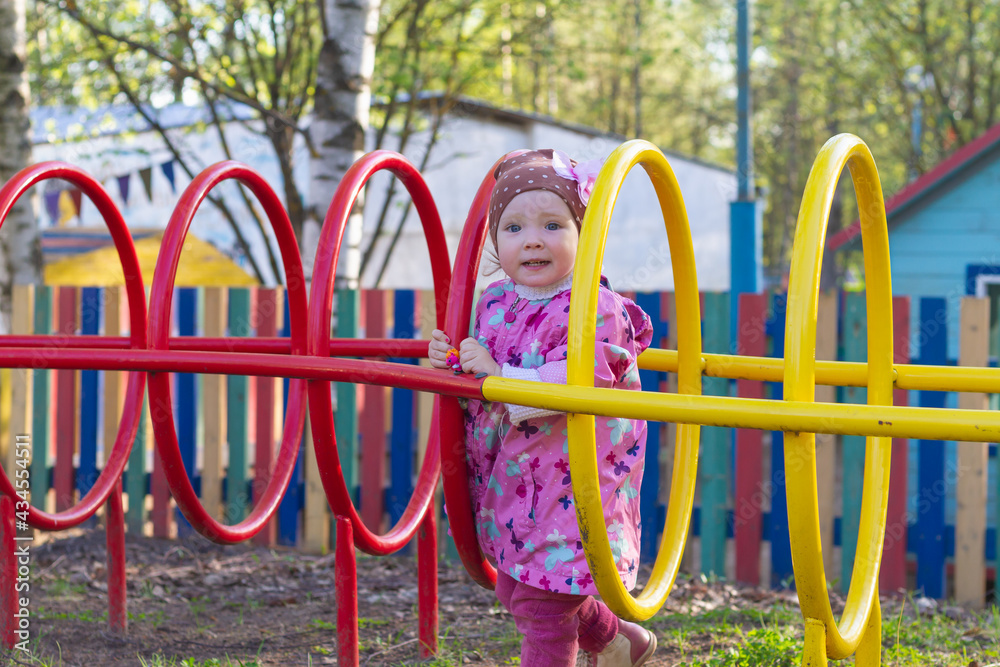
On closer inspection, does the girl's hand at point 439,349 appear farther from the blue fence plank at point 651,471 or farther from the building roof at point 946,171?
the building roof at point 946,171

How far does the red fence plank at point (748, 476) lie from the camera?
401cm

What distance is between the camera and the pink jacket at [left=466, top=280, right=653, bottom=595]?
1.88m

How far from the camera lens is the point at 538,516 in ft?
6.30

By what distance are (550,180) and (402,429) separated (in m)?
2.60

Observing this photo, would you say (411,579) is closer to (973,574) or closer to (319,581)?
(319,581)

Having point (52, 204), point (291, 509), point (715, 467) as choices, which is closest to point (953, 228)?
point (715, 467)

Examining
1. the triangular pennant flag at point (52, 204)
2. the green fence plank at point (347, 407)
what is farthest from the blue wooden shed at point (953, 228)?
the triangular pennant flag at point (52, 204)

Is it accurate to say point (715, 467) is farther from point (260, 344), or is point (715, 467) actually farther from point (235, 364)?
point (235, 364)

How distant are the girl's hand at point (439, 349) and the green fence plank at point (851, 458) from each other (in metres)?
2.39

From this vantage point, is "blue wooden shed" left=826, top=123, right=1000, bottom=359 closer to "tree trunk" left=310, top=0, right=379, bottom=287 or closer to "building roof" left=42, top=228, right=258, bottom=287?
"tree trunk" left=310, top=0, right=379, bottom=287

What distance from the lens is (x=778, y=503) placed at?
13.2 feet

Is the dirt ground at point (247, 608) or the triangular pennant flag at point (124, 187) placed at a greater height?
the triangular pennant flag at point (124, 187)

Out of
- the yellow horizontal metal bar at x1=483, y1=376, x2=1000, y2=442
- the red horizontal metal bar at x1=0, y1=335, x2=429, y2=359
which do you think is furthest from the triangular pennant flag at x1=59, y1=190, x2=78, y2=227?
the yellow horizontal metal bar at x1=483, y1=376, x2=1000, y2=442

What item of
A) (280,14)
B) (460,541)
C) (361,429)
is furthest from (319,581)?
(280,14)
